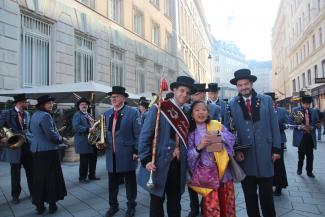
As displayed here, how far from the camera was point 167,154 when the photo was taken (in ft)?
12.5

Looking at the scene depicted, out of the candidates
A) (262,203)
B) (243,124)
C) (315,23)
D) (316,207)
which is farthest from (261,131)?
(315,23)

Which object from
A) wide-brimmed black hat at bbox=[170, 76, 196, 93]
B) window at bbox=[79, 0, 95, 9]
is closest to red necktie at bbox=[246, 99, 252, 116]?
wide-brimmed black hat at bbox=[170, 76, 196, 93]

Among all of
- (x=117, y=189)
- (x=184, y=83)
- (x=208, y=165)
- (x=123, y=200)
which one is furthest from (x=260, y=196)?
(x=123, y=200)

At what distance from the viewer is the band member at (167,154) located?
12.5ft

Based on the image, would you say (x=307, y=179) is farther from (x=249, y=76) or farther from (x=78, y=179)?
(x=78, y=179)

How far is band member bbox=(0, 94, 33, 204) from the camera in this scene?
6344mm

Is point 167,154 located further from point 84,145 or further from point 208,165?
point 84,145

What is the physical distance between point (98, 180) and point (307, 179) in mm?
4950

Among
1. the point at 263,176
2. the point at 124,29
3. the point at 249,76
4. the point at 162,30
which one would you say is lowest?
the point at 263,176

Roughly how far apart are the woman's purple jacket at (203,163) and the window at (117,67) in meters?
15.6

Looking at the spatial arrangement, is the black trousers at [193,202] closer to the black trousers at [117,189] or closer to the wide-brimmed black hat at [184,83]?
the black trousers at [117,189]

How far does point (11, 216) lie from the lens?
5.52 m

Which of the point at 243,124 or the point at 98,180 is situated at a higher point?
the point at 243,124

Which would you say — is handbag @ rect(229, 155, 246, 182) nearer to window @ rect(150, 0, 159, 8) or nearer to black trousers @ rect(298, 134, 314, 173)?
black trousers @ rect(298, 134, 314, 173)
